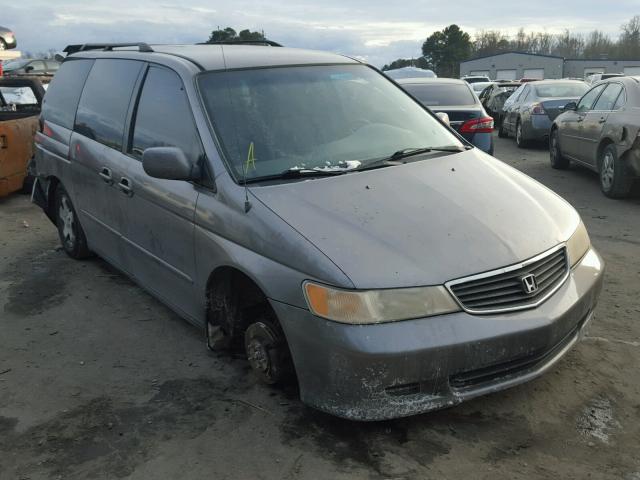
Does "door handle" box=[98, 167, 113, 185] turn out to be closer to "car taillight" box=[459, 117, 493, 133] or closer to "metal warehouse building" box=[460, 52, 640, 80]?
"car taillight" box=[459, 117, 493, 133]

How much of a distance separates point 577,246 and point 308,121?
5.52 feet

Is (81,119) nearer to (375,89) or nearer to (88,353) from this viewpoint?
(88,353)

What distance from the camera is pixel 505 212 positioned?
3.36m

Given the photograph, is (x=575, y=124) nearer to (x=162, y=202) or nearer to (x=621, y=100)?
(x=621, y=100)

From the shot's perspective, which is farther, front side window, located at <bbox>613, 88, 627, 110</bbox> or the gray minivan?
front side window, located at <bbox>613, 88, 627, 110</bbox>

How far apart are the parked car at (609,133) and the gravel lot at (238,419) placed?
3727mm

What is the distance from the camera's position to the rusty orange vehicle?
8.51 meters

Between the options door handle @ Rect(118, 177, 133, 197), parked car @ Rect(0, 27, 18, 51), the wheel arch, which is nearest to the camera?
door handle @ Rect(118, 177, 133, 197)

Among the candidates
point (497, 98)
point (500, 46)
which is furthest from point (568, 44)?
point (497, 98)

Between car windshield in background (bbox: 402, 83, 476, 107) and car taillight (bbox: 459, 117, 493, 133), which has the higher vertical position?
car windshield in background (bbox: 402, 83, 476, 107)

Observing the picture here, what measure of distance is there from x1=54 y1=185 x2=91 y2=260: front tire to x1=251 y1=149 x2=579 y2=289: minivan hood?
302 centimetres

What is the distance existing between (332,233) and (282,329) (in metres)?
0.54

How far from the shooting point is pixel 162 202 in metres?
3.94

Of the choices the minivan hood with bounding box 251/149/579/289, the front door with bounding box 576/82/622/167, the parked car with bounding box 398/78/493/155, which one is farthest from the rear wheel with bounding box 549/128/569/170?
the minivan hood with bounding box 251/149/579/289
